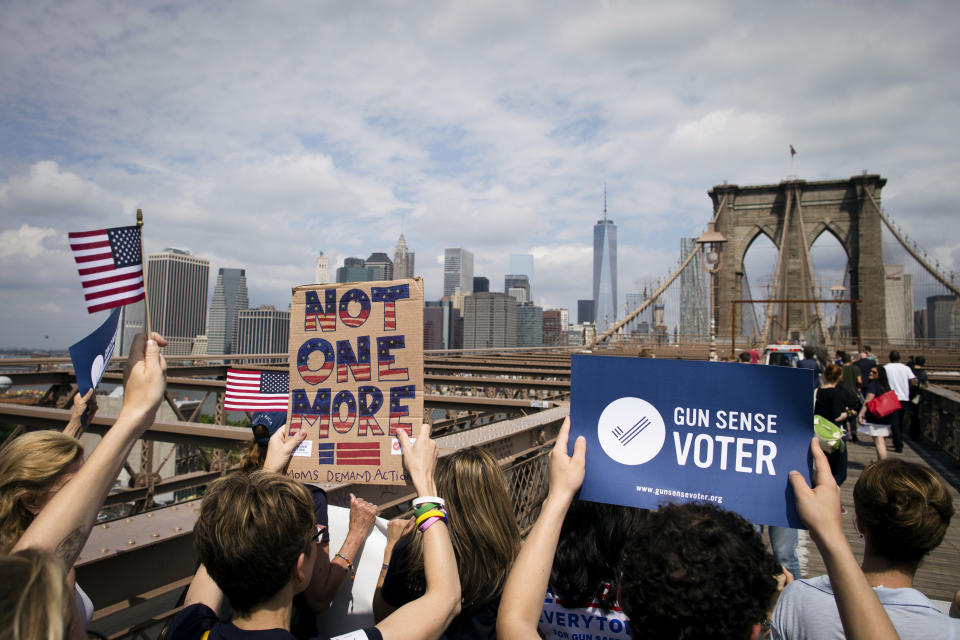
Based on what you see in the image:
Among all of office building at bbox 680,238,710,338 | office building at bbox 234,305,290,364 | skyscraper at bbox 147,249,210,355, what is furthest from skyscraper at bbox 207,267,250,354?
skyscraper at bbox 147,249,210,355

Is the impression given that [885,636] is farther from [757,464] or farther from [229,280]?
[229,280]

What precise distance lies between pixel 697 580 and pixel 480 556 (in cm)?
84

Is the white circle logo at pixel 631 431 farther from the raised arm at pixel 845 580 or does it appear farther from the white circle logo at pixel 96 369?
the white circle logo at pixel 96 369

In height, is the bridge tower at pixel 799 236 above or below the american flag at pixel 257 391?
above

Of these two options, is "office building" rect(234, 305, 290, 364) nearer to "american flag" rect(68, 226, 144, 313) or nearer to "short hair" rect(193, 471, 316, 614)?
"american flag" rect(68, 226, 144, 313)

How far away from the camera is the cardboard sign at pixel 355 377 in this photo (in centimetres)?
273

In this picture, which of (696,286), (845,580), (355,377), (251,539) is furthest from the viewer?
(696,286)

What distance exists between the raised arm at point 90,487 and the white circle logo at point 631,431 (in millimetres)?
1441

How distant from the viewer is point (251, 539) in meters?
1.55

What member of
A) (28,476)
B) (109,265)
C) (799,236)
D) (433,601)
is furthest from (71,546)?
(799,236)

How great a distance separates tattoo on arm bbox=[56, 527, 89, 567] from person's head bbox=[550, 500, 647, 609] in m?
1.35

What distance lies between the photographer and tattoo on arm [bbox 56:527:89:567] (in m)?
1.44

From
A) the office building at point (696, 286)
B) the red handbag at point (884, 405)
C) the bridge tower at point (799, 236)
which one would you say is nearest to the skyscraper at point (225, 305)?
the office building at point (696, 286)

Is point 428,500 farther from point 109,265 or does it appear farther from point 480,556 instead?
point 109,265
